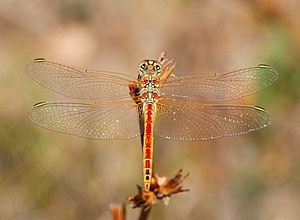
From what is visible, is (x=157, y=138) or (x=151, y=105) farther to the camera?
(x=157, y=138)

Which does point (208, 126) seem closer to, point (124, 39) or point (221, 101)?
point (221, 101)

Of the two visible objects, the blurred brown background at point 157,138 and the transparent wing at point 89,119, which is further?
the blurred brown background at point 157,138

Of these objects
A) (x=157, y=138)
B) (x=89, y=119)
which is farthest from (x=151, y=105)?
(x=157, y=138)

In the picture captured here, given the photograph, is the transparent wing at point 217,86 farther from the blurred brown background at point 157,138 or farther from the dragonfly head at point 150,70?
the blurred brown background at point 157,138

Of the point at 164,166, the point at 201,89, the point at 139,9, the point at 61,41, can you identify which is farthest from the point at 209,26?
the point at 201,89

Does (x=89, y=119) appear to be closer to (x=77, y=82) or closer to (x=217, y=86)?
(x=77, y=82)

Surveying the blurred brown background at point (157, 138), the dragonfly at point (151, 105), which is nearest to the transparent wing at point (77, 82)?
the dragonfly at point (151, 105)
